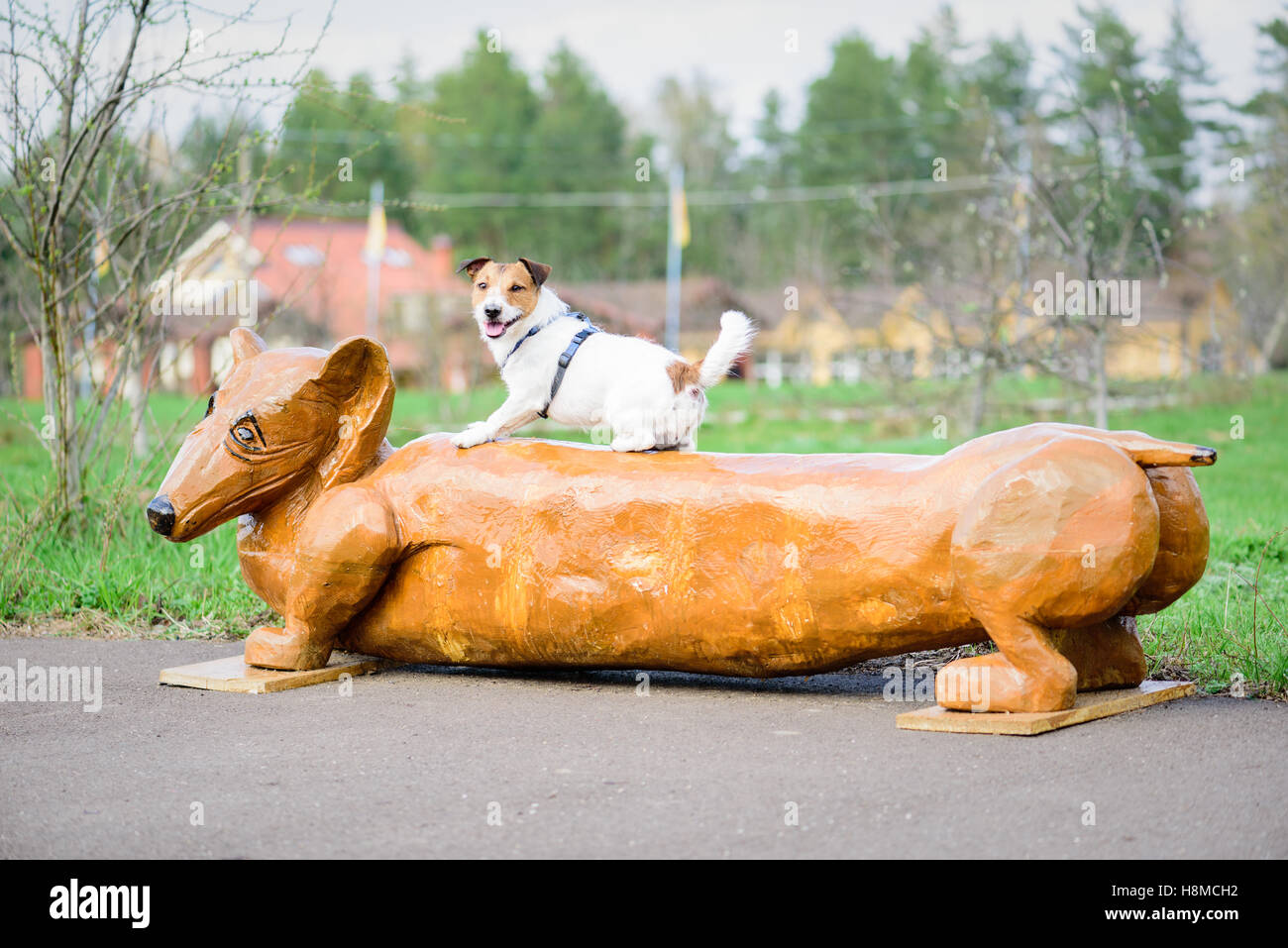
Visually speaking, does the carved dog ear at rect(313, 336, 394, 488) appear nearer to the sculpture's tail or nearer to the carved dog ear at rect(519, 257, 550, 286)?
the carved dog ear at rect(519, 257, 550, 286)

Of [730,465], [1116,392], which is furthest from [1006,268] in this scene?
[730,465]

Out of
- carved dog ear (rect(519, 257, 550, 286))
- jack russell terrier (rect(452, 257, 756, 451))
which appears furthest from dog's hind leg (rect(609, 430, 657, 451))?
carved dog ear (rect(519, 257, 550, 286))

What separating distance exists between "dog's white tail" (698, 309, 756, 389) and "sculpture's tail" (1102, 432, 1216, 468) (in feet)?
4.14

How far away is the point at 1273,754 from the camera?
388 cm

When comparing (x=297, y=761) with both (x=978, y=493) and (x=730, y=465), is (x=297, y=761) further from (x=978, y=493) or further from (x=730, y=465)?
(x=978, y=493)

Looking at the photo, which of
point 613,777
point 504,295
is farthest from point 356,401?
point 613,777

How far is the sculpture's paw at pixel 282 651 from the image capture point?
4.96 metres

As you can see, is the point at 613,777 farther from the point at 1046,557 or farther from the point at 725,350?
the point at 725,350

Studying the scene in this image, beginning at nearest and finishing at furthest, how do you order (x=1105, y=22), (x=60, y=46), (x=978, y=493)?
(x=978, y=493), (x=60, y=46), (x=1105, y=22)

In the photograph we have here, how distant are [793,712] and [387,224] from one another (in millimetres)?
47847

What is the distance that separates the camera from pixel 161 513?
4.75 metres

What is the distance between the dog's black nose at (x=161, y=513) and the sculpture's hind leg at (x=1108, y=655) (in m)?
3.16

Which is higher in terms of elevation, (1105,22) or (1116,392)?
(1105,22)

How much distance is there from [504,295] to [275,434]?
100cm
